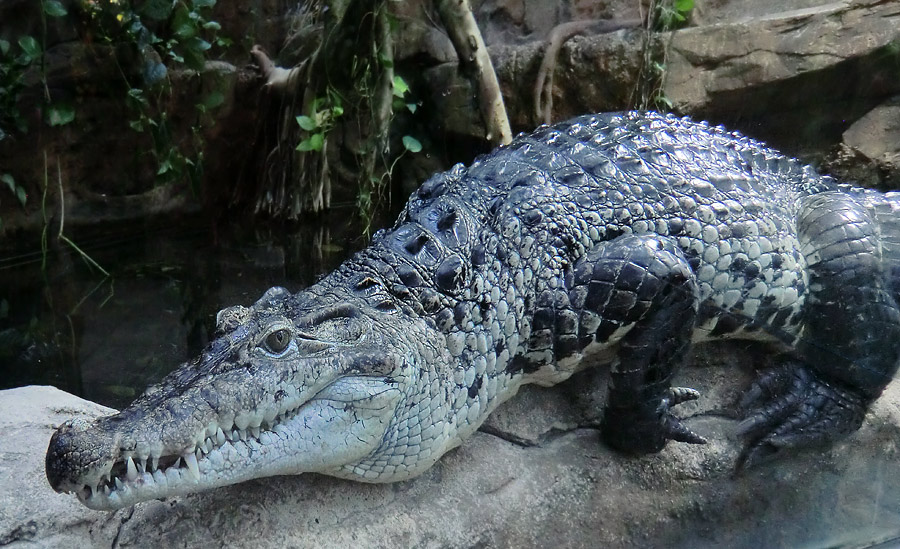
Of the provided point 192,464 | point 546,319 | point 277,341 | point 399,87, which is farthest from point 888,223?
→ point 399,87

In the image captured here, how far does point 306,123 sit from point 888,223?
11.1 ft

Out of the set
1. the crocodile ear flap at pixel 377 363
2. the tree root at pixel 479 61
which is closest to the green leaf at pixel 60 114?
the tree root at pixel 479 61

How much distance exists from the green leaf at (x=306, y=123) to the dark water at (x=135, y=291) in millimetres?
590

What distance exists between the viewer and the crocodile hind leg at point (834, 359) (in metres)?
1.96

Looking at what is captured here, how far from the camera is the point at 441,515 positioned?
6.89 feet

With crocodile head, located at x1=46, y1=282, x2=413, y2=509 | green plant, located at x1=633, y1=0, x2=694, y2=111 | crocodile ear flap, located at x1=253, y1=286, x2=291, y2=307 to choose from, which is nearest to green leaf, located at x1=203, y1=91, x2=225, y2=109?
green plant, located at x1=633, y1=0, x2=694, y2=111

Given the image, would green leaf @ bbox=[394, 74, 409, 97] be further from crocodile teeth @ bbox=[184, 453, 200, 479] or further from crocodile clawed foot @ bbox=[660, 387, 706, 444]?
crocodile teeth @ bbox=[184, 453, 200, 479]

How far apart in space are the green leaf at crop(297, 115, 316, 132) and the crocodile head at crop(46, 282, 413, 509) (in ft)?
9.49

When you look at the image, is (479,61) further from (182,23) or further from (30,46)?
(30,46)

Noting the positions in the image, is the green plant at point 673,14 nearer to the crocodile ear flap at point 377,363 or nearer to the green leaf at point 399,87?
the green leaf at point 399,87

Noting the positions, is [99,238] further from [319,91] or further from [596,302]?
[596,302]

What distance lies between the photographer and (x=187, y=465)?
1.68 m

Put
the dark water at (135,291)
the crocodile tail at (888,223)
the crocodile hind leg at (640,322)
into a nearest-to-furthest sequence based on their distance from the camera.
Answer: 1. the crocodile hind leg at (640,322)
2. the crocodile tail at (888,223)
3. the dark water at (135,291)

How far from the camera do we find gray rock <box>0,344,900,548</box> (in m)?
1.84
